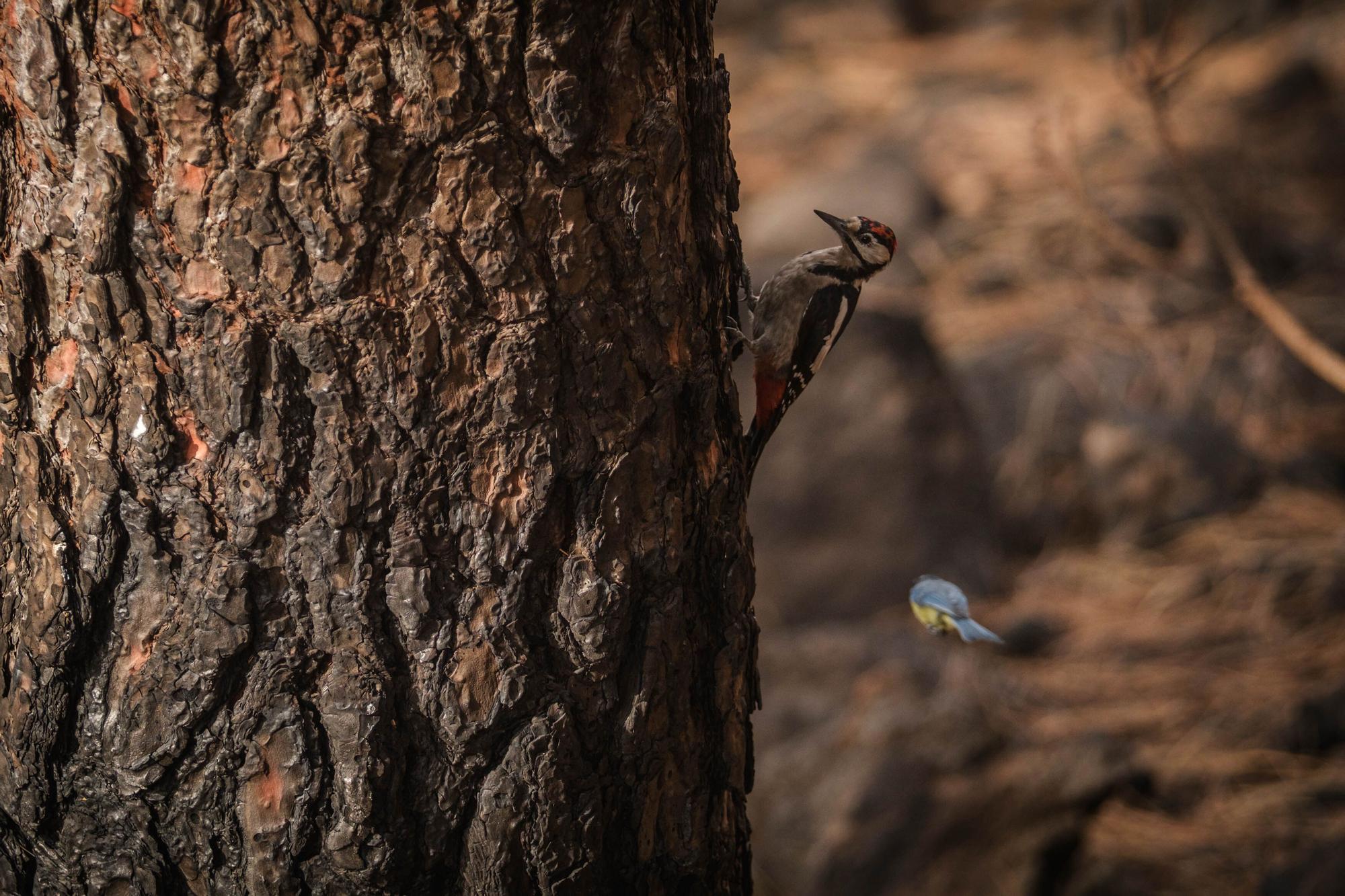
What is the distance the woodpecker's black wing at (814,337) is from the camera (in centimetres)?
209

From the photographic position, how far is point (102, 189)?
1.02 metres

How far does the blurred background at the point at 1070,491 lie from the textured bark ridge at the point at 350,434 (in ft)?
6.39

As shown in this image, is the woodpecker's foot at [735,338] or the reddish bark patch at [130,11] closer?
the reddish bark patch at [130,11]

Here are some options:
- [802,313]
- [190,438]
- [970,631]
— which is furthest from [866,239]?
[190,438]

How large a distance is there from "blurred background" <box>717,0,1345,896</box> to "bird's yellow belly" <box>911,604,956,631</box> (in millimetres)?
1648

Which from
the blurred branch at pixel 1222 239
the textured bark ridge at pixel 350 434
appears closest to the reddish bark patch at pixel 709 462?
the textured bark ridge at pixel 350 434

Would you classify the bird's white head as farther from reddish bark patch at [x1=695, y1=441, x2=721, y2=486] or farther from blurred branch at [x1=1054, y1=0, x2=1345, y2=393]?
reddish bark patch at [x1=695, y1=441, x2=721, y2=486]

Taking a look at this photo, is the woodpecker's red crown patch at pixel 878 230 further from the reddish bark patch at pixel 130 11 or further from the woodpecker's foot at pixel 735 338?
the reddish bark patch at pixel 130 11

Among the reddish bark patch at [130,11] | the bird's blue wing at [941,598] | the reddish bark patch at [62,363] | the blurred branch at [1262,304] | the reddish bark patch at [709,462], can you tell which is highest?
the blurred branch at [1262,304]

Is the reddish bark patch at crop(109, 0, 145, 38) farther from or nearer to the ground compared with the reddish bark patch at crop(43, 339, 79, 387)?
farther from the ground

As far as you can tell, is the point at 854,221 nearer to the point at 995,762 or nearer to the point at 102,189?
the point at 102,189

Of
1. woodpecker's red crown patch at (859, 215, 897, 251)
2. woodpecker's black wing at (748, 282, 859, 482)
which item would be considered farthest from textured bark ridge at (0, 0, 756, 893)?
woodpecker's red crown patch at (859, 215, 897, 251)

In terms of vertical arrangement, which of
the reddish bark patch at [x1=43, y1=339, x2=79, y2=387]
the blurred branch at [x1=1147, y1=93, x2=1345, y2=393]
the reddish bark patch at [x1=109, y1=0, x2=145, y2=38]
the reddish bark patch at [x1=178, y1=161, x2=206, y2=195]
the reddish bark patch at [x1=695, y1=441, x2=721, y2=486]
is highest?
the blurred branch at [x1=1147, y1=93, x2=1345, y2=393]

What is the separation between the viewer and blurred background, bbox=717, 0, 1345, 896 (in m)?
3.05
